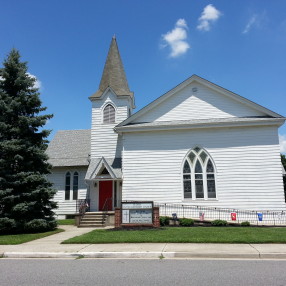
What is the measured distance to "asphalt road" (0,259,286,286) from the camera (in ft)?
17.5

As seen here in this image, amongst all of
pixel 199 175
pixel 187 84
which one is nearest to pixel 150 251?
pixel 199 175

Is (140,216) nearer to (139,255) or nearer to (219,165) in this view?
(139,255)

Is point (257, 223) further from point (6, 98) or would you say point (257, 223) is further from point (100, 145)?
point (6, 98)

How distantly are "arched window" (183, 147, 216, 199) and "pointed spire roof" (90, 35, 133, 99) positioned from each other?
734 centimetres

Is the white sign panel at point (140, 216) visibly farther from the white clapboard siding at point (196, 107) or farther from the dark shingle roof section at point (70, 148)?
the dark shingle roof section at point (70, 148)

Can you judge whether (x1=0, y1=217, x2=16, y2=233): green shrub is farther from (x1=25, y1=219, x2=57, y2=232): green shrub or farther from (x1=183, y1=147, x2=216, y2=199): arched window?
(x1=183, y1=147, x2=216, y2=199): arched window

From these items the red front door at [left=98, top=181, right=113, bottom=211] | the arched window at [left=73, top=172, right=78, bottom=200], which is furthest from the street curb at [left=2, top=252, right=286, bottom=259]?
the arched window at [left=73, top=172, right=78, bottom=200]

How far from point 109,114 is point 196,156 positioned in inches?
298

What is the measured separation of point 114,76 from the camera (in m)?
22.1

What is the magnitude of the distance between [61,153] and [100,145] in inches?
191

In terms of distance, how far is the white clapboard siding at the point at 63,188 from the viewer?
69.2ft

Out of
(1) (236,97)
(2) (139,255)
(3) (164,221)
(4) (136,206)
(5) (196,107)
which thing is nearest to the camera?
(2) (139,255)

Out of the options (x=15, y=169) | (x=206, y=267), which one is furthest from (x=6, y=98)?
(x=206, y=267)

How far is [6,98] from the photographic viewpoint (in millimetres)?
13953
